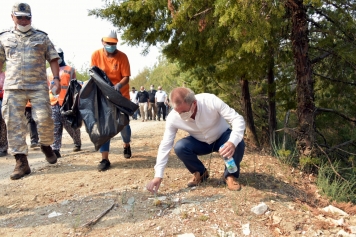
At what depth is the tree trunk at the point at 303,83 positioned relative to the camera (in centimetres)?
499

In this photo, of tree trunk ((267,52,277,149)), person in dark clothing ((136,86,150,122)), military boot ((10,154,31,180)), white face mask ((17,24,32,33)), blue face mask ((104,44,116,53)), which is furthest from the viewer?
person in dark clothing ((136,86,150,122))

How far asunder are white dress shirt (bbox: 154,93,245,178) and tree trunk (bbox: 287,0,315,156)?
188cm

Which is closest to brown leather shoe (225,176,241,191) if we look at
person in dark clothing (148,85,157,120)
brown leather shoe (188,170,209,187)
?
brown leather shoe (188,170,209,187)

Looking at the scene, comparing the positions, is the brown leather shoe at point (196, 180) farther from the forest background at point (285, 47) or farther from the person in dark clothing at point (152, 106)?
the person in dark clothing at point (152, 106)

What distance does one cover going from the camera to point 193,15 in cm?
486

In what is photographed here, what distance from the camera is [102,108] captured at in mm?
4582

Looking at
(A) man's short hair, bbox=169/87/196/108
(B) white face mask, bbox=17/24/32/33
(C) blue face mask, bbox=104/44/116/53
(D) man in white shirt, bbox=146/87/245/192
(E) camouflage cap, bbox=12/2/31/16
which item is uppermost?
(E) camouflage cap, bbox=12/2/31/16

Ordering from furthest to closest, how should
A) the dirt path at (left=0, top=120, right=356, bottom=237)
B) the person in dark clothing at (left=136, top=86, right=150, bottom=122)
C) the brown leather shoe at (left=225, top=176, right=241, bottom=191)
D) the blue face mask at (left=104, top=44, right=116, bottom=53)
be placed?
the person in dark clothing at (left=136, top=86, right=150, bottom=122)
the blue face mask at (left=104, top=44, right=116, bottom=53)
the brown leather shoe at (left=225, top=176, right=241, bottom=191)
the dirt path at (left=0, top=120, right=356, bottom=237)

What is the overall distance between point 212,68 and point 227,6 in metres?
Answer: 4.56

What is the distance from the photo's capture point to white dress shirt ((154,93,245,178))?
3561 millimetres

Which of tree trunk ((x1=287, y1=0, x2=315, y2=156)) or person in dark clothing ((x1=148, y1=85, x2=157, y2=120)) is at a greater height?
tree trunk ((x1=287, y1=0, x2=315, y2=156))

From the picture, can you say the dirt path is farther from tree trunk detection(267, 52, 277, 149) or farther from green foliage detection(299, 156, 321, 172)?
tree trunk detection(267, 52, 277, 149)

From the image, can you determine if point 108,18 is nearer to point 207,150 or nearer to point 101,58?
point 101,58

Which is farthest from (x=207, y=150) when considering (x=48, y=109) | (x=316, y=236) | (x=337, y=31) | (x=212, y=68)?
(x=212, y=68)
